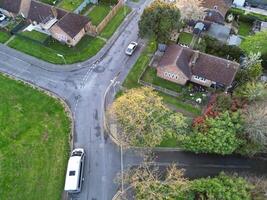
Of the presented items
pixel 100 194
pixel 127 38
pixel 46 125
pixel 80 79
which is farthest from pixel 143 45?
pixel 100 194

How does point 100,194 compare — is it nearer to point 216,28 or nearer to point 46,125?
point 46,125

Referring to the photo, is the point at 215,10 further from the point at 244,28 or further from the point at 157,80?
the point at 157,80

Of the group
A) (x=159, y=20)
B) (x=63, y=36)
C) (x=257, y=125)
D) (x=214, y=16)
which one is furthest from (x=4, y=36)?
(x=257, y=125)

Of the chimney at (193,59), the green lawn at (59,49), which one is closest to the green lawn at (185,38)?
the chimney at (193,59)

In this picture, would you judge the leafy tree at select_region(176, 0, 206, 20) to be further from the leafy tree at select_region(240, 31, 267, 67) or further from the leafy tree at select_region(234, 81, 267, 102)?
the leafy tree at select_region(234, 81, 267, 102)

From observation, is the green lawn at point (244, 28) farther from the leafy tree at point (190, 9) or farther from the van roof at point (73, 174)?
the van roof at point (73, 174)
